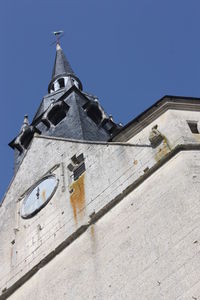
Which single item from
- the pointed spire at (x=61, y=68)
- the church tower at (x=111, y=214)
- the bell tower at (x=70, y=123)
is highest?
the pointed spire at (x=61, y=68)

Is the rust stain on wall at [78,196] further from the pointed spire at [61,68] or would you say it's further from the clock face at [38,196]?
the pointed spire at [61,68]

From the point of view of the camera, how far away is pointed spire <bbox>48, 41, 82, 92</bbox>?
2386cm

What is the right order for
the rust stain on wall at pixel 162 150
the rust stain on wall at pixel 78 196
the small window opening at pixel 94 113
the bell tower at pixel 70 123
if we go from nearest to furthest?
the rust stain on wall at pixel 162 150 → the rust stain on wall at pixel 78 196 → the bell tower at pixel 70 123 → the small window opening at pixel 94 113

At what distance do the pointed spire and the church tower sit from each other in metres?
7.87

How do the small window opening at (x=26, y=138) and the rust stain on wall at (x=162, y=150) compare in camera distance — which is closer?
the rust stain on wall at (x=162, y=150)

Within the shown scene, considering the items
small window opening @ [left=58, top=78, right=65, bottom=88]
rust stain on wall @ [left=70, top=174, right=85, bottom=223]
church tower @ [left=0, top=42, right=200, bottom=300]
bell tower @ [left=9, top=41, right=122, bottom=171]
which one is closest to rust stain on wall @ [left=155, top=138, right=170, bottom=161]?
church tower @ [left=0, top=42, right=200, bottom=300]

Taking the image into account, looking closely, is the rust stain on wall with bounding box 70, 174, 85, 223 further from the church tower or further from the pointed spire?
the pointed spire

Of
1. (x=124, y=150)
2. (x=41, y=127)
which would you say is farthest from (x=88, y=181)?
(x=41, y=127)

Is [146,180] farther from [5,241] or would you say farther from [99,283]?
[5,241]

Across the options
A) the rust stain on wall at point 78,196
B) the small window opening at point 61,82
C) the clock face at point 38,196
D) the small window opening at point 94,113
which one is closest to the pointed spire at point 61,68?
the small window opening at point 61,82

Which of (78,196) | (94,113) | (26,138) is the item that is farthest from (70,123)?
(78,196)

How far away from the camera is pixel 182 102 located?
12891 millimetres

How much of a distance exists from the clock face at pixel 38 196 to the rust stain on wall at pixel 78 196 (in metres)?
0.73

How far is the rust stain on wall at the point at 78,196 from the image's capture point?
12.5 meters
